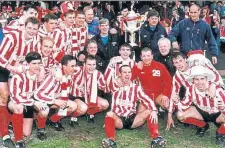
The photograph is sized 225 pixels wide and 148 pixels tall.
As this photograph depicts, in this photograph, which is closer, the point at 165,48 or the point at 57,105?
the point at 57,105

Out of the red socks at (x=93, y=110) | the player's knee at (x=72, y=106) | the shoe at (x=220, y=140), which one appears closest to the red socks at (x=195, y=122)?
the shoe at (x=220, y=140)

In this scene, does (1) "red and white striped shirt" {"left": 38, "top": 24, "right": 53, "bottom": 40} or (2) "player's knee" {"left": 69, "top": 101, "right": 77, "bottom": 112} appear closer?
(2) "player's knee" {"left": 69, "top": 101, "right": 77, "bottom": 112}

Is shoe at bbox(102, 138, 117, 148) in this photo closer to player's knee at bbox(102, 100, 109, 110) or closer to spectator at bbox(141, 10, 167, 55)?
player's knee at bbox(102, 100, 109, 110)

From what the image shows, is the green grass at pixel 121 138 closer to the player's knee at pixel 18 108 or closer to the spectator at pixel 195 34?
the player's knee at pixel 18 108

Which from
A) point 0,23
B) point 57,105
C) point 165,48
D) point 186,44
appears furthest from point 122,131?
Result: point 0,23

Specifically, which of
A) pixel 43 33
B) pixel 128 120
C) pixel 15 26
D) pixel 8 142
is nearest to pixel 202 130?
pixel 128 120

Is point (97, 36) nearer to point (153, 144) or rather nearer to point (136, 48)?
point (136, 48)

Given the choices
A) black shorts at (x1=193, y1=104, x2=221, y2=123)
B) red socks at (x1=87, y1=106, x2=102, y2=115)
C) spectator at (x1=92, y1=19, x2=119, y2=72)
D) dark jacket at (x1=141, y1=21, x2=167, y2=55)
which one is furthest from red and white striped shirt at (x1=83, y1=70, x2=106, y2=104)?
black shorts at (x1=193, y1=104, x2=221, y2=123)

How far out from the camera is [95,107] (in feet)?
20.1

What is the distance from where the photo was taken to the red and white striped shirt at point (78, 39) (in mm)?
6844

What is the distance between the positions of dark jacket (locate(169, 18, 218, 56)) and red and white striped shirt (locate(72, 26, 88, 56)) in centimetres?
140

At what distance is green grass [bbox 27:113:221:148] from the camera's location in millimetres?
5449

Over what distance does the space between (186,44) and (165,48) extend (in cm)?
73

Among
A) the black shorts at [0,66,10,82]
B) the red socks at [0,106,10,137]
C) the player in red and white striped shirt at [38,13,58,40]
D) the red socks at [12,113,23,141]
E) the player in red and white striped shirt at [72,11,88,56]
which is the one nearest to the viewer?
the red socks at [12,113,23,141]
